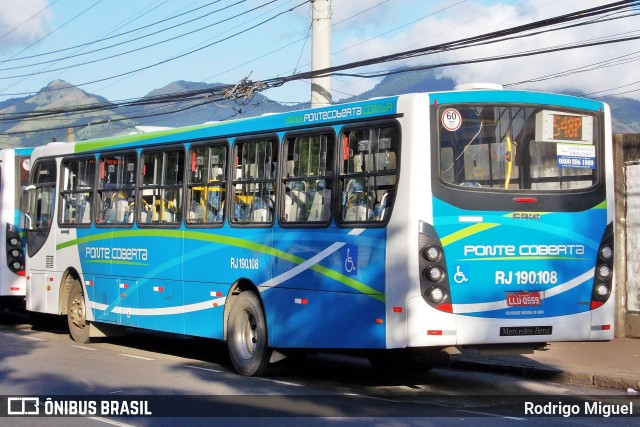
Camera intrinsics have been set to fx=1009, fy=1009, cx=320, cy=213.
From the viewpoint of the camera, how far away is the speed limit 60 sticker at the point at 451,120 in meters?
10.6

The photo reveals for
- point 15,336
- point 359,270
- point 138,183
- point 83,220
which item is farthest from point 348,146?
point 15,336

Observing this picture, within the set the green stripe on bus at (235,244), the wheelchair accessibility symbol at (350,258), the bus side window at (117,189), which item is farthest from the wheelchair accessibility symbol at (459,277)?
the bus side window at (117,189)

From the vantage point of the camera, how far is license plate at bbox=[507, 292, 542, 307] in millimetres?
10750

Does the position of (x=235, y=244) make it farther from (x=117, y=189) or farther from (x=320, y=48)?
(x=320, y=48)

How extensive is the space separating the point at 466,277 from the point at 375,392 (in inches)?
77.2

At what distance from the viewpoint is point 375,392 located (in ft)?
38.2

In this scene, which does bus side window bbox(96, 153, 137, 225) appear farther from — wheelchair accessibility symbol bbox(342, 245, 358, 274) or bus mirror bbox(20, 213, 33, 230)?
wheelchair accessibility symbol bbox(342, 245, 358, 274)

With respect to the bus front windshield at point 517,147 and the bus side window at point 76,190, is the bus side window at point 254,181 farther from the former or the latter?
the bus side window at point 76,190

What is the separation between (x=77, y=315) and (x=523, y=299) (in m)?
8.98

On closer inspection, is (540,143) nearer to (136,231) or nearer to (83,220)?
(136,231)

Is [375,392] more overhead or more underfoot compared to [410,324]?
more underfoot

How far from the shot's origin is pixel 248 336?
13055mm

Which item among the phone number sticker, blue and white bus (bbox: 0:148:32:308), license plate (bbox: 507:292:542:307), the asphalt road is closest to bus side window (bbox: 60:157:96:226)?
blue and white bus (bbox: 0:148:32:308)

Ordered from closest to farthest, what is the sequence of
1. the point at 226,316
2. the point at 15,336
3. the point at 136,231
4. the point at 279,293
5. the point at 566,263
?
the point at 566,263
the point at 279,293
the point at 226,316
the point at 136,231
the point at 15,336
